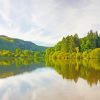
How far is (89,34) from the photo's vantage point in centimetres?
10112

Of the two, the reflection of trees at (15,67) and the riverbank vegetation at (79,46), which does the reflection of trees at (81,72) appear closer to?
the reflection of trees at (15,67)

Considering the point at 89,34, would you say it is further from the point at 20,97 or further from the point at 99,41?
the point at 20,97

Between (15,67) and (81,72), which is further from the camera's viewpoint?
(15,67)

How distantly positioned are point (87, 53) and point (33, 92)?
246ft

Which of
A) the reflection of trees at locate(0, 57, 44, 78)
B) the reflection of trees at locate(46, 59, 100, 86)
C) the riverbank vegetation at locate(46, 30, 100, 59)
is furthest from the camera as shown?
the riverbank vegetation at locate(46, 30, 100, 59)

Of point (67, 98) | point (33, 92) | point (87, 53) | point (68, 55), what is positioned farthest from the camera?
point (68, 55)

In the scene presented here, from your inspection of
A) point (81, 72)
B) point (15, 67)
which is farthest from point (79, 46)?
point (81, 72)

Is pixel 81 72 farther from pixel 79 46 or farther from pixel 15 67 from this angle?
pixel 79 46

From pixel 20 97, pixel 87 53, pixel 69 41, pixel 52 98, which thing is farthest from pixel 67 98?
pixel 69 41

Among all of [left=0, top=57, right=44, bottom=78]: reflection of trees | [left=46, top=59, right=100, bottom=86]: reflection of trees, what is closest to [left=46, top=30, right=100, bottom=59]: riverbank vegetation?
[left=0, top=57, right=44, bottom=78]: reflection of trees

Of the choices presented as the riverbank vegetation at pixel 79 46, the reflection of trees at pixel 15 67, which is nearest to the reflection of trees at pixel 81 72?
the reflection of trees at pixel 15 67

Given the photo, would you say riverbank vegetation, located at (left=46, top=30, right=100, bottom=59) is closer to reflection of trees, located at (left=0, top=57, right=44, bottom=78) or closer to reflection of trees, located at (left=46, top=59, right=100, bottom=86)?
reflection of trees, located at (left=0, top=57, right=44, bottom=78)

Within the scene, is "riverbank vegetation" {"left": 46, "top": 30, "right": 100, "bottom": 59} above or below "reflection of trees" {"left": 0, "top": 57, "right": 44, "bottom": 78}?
above

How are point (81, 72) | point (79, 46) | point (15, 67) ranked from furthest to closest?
point (79, 46) → point (15, 67) → point (81, 72)
